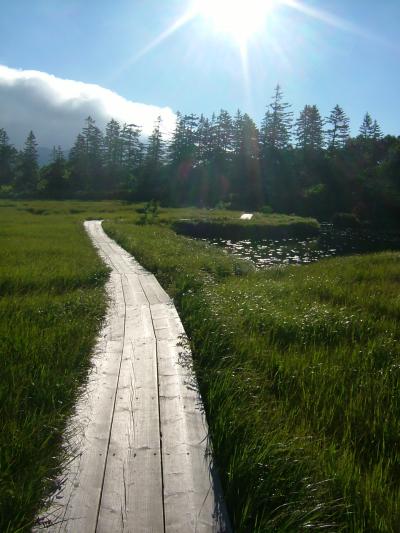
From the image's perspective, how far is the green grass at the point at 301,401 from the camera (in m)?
2.75

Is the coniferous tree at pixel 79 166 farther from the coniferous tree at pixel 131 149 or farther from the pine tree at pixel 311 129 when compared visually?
the pine tree at pixel 311 129

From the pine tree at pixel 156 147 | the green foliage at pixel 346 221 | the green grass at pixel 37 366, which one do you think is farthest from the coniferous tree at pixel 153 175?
the green grass at pixel 37 366

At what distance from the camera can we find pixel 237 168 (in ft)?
211

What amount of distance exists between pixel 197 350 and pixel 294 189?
56.4 metres

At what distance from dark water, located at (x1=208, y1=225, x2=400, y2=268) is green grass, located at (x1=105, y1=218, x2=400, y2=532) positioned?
1260 centimetres

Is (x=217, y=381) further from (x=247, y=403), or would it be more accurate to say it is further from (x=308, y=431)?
(x=308, y=431)

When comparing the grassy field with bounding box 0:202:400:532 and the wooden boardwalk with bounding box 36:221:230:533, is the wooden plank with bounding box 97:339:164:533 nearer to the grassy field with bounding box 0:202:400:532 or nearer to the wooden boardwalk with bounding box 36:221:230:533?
the wooden boardwalk with bounding box 36:221:230:533

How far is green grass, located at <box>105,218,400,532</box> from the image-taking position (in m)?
2.75

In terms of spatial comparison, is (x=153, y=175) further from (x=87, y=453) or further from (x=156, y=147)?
(x=87, y=453)

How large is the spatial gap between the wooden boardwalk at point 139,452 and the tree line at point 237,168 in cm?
4144

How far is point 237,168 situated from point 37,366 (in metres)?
62.7

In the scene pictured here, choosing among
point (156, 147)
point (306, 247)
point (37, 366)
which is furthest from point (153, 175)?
point (37, 366)

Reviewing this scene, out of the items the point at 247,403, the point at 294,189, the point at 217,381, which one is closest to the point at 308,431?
the point at 247,403

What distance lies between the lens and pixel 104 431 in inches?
137
